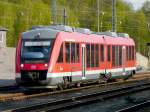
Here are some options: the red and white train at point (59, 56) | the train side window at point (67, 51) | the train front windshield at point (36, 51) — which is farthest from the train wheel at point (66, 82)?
the train front windshield at point (36, 51)

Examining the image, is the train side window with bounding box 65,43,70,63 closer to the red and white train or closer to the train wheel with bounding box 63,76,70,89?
the red and white train

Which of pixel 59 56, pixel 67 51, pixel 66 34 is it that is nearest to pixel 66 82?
pixel 67 51

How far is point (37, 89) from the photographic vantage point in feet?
84.4

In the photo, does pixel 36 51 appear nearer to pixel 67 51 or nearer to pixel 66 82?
pixel 67 51

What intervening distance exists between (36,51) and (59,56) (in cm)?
108

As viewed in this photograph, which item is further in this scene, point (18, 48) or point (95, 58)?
point (95, 58)

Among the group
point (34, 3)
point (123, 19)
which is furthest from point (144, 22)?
point (34, 3)

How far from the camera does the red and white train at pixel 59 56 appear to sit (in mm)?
23844

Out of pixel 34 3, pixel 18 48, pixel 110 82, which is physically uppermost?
pixel 34 3

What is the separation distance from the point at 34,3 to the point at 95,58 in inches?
2660

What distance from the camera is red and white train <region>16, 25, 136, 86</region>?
78.2 ft

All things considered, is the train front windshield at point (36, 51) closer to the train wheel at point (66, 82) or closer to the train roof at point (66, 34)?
the train roof at point (66, 34)

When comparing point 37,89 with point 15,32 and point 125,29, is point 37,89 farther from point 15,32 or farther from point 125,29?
point 125,29

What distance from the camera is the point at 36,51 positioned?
2416 cm
